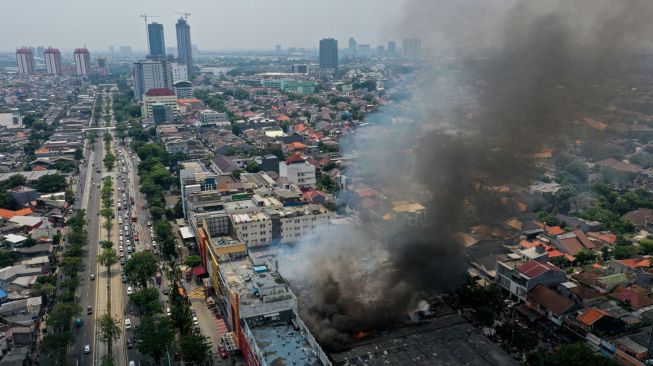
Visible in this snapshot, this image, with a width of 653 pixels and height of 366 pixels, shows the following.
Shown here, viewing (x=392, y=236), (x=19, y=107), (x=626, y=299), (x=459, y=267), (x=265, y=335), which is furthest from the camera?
(x=19, y=107)

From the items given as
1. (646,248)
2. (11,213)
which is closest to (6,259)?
(11,213)

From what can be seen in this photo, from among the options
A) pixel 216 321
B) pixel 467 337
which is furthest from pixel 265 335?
pixel 467 337

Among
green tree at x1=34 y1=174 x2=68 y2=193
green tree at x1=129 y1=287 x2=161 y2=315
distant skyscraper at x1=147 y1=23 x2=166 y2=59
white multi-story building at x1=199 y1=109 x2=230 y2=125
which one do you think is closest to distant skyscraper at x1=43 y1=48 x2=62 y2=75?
distant skyscraper at x1=147 y1=23 x2=166 y2=59

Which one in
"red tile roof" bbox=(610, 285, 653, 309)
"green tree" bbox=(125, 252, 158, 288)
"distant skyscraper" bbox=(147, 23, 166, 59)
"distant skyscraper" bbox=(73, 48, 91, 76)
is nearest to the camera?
"red tile roof" bbox=(610, 285, 653, 309)

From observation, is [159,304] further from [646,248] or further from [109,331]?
[646,248]

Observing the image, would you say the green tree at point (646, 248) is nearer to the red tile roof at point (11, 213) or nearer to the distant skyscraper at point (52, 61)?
the red tile roof at point (11, 213)

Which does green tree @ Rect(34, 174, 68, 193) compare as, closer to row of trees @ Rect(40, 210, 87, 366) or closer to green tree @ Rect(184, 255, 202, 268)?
row of trees @ Rect(40, 210, 87, 366)

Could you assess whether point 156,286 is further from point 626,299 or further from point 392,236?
point 626,299
